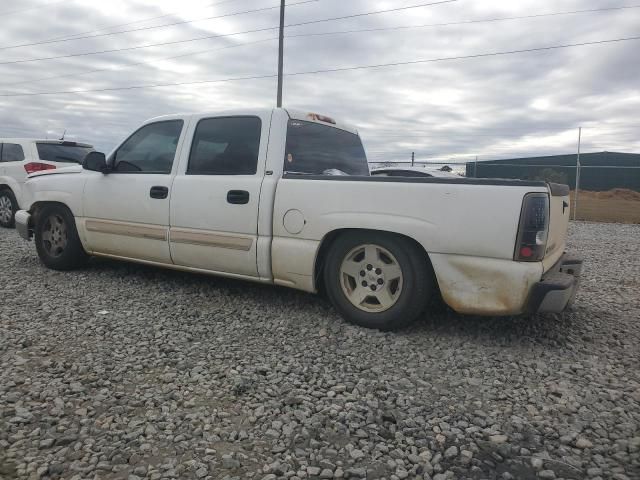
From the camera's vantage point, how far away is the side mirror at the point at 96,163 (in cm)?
523

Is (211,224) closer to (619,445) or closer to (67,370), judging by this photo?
(67,370)

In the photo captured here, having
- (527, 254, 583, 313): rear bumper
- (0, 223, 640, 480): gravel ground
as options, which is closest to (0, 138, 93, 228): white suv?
(0, 223, 640, 480): gravel ground

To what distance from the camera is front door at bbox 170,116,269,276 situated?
4379 mm

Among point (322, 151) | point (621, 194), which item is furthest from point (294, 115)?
point (621, 194)

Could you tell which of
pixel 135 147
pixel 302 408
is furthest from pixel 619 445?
pixel 135 147

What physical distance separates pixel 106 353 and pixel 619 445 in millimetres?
3094

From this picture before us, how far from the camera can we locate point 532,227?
337cm

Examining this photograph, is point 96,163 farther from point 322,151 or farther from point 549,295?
point 549,295

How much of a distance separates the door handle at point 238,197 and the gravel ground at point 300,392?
0.97 m

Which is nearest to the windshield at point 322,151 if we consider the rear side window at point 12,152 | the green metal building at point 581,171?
the rear side window at point 12,152

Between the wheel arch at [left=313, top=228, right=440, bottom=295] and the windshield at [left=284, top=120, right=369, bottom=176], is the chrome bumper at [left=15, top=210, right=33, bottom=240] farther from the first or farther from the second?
the wheel arch at [left=313, top=228, right=440, bottom=295]

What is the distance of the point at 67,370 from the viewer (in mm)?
3188

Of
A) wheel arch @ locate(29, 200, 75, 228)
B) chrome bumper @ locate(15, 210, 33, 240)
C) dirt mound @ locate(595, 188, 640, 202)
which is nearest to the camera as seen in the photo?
wheel arch @ locate(29, 200, 75, 228)

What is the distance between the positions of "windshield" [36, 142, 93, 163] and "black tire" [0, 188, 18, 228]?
1057mm
